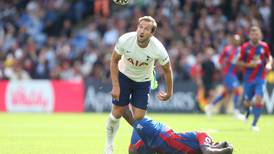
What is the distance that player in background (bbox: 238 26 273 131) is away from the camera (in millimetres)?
19172

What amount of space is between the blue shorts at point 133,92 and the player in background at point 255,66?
7.00 metres

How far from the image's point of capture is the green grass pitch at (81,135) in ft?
44.9

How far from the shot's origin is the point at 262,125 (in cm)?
2136

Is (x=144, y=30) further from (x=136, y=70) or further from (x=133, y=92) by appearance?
(x=133, y=92)

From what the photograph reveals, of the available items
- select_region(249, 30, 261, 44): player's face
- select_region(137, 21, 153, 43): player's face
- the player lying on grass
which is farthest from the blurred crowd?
the player lying on grass

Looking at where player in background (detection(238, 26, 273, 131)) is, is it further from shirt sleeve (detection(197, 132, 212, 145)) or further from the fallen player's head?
the fallen player's head

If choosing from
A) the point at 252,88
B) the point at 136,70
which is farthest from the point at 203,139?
the point at 252,88

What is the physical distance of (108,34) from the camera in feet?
101

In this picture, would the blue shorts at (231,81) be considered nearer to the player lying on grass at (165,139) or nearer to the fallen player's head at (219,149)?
the player lying on grass at (165,139)

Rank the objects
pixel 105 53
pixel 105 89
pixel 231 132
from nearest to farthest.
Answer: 1. pixel 231 132
2. pixel 105 89
3. pixel 105 53

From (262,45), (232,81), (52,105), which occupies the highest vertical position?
(262,45)

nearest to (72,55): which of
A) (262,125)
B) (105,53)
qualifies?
(105,53)

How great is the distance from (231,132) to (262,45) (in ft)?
8.49

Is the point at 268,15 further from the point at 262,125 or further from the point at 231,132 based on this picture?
the point at 231,132
